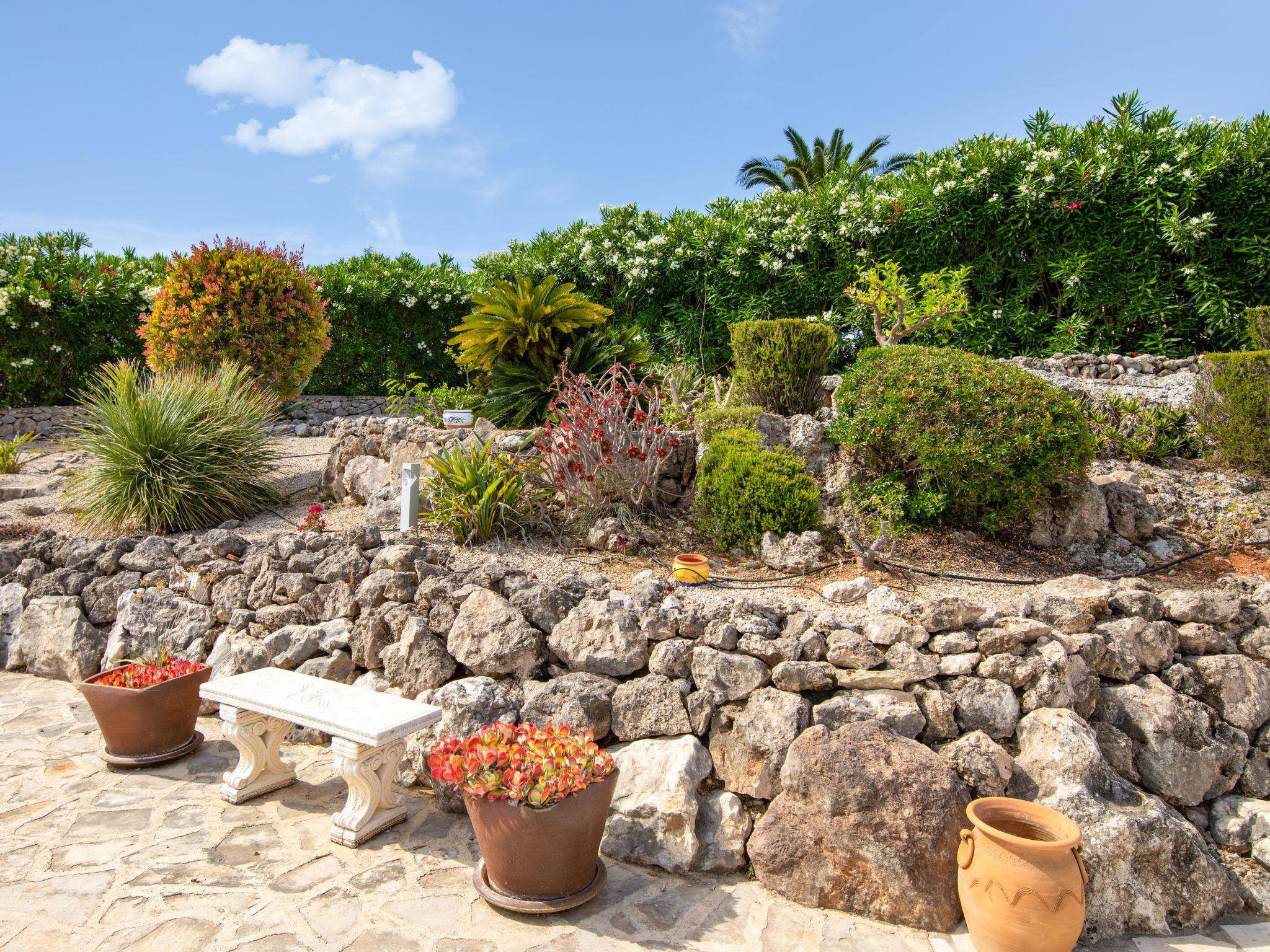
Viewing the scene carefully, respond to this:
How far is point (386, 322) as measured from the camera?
12.8 meters

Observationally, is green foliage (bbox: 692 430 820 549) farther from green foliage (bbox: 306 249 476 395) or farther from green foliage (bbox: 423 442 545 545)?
green foliage (bbox: 306 249 476 395)

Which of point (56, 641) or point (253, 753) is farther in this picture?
point (56, 641)

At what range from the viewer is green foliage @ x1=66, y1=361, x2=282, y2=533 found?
6086 millimetres

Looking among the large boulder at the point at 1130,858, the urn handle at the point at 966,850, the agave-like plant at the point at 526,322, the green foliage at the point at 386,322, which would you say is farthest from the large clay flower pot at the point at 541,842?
the green foliage at the point at 386,322

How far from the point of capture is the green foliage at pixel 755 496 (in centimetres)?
484

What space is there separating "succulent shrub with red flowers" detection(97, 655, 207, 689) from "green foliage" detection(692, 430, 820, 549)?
3176 mm

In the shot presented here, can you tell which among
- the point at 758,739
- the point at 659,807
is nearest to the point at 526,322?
the point at 758,739

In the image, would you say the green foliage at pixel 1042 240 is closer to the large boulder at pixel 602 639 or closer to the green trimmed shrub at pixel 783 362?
the green trimmed shrub at pixel 783 362

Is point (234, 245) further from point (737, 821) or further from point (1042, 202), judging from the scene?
point (1042, 202)

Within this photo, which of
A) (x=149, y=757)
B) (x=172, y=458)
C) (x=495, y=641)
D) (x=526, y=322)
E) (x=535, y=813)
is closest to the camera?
(x=535, y=813)

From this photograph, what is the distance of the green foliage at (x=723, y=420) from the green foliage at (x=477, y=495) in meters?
1.29

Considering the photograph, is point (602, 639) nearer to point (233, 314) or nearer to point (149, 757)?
point (149, 757)

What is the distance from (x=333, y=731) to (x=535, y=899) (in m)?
1.20

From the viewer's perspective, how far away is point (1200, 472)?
20.0 feet
